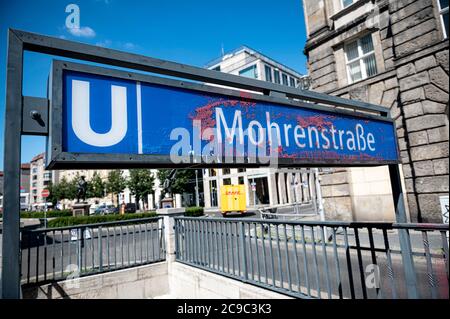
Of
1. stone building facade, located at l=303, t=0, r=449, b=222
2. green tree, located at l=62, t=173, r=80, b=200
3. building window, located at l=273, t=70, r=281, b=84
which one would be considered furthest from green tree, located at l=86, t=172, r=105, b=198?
stone building facade, located at l=303, t=0, r=449, b=222

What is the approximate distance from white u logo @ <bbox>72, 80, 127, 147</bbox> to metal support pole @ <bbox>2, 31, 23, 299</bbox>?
21 cm

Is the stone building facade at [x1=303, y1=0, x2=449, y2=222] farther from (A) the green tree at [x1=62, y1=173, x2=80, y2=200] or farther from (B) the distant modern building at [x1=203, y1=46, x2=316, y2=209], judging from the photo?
(A) the green tree at [x1=62, y1=173, x2=80, y2=200]

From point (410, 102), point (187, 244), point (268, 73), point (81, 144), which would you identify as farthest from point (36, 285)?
point (268, 73)

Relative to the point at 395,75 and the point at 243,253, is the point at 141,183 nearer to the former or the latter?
the point at 395,75

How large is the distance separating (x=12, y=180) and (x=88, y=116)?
39 cm

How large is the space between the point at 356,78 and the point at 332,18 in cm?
338

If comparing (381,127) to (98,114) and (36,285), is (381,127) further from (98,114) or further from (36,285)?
(36,285)

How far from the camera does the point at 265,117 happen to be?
1.91 m

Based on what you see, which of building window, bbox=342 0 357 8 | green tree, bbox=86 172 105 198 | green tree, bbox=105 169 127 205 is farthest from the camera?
green tree, bbox=86 172 105 198

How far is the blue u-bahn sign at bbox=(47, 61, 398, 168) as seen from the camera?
1.28 metres

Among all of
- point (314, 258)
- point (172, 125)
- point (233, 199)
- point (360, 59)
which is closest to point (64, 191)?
point (233, 199)

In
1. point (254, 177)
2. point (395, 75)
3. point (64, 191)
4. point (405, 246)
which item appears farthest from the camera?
point (64, 191)

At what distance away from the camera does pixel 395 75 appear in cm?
1141

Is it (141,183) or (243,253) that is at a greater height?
(141,183)
